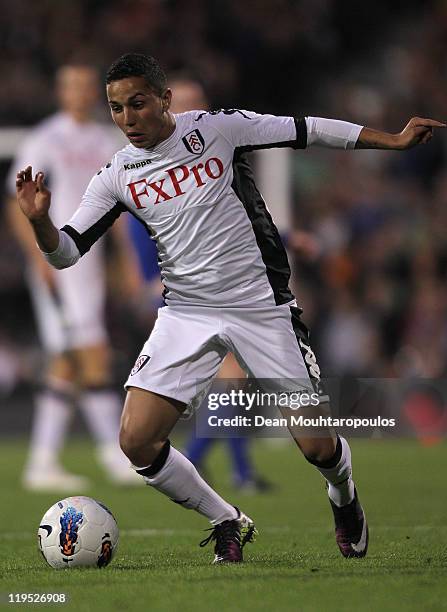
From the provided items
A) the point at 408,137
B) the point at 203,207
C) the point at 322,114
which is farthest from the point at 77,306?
the point at 322,114

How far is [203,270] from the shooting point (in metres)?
5.10

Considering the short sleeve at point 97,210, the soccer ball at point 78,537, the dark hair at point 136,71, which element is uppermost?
the dark hair at point 136,71

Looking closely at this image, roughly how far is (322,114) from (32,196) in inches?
457

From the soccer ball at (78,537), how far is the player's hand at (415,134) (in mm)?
1852

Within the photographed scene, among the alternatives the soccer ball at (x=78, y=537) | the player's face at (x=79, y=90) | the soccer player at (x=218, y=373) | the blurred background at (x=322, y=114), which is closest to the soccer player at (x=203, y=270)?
the soccer ball at (x=78, y=537)

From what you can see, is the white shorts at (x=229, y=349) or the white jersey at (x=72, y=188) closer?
the white shorts at (x=229, y=349)

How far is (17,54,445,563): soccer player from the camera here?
4.99m

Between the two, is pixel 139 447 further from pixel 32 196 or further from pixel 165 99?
pixel 165 99

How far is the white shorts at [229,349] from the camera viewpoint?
5.05 meters

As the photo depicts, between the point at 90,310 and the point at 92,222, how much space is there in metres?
4.04

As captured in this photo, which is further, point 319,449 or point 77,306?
point 77,306

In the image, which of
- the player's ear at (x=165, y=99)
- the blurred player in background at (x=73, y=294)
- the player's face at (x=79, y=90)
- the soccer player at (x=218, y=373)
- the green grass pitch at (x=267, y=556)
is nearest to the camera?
the green grass pitch at (x=267, y=556)

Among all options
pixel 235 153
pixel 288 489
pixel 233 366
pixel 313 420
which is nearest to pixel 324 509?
pixel 288 489

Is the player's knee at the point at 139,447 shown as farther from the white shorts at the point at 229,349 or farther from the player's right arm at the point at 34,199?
the player's right arm at the point at 34,199
